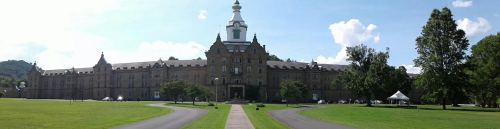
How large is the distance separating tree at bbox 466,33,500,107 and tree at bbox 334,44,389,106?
23975mm

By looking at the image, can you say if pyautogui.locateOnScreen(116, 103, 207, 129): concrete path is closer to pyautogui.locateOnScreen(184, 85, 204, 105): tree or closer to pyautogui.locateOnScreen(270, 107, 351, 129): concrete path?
pyautogui.locateOnScreen(270, 107, 351, 129): concrete path

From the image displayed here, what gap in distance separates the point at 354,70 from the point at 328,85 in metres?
46.0

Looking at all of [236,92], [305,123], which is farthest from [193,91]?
[305,123]

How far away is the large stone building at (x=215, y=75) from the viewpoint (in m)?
134

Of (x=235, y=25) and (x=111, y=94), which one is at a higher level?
(x=235, y=25)

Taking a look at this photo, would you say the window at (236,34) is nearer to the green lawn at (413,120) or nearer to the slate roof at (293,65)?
the slate roof at (293,65)

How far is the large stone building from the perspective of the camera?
134 meters

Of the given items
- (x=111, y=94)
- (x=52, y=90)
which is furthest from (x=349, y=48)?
(x=52, y=90)

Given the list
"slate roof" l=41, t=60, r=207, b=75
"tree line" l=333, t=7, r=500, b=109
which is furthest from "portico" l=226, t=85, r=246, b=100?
"tree line" l=333, t=7, r=500, b=109

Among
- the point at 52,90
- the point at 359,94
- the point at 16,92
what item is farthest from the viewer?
the point at 16,92

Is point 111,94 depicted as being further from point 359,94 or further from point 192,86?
point 359,94

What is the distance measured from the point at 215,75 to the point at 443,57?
63890mm

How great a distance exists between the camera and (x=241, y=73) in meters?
134

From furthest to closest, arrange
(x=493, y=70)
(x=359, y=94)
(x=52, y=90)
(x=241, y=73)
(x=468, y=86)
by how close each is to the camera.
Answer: (x=52, y=90) < (x=241, y=73) < (x=359, y=94) < (x=468, y=86) < (x=493, y=70)
